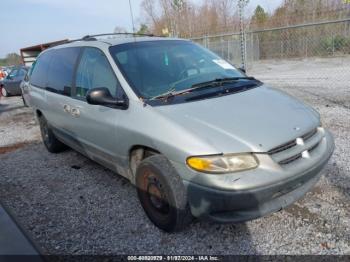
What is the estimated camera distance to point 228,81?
3.33 m

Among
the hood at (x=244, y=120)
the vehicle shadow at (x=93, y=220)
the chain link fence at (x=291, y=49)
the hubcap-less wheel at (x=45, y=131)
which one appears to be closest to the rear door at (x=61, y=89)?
the hubcap-less wheel at (x=45, y=131)

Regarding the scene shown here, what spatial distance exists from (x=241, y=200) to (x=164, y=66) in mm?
1745

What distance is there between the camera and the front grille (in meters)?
2.36

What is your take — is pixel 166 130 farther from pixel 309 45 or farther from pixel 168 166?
pixel 309 45

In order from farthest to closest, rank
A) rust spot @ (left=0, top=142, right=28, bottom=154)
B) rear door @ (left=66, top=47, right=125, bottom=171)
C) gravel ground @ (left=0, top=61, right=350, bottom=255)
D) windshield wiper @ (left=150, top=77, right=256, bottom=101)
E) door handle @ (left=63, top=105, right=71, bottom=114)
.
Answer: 1. rust spot @ (left=0, top=142, right=28, bottom=154)
2. door handle @ (left=63, top=105, right=71, bottom=114)
3. rear door @ (left=66, top=47, right=125, bottom=171)
4. windshield wiper @ (left=150, top=77, right=256, bottom=101)
5. gravel ground @ (left=0, top=61, right=350, bottom=255)

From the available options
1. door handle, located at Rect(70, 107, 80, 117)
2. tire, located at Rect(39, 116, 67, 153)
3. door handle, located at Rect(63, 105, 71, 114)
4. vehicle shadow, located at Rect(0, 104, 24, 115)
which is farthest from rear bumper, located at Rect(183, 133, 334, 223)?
vehicle shadow, located at Rect(0, 104, 24, 115)

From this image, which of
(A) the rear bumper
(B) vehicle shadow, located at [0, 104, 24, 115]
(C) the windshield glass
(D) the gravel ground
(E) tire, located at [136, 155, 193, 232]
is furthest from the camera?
(B) vehicle shadow, located at [0, 104, 24, 115]

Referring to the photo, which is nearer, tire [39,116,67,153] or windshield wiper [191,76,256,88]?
windshield wiper [191,76,256,88]

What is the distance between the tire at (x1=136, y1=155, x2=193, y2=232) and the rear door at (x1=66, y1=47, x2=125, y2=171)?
0.58m

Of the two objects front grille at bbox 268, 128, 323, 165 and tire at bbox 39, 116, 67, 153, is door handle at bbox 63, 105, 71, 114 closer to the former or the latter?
tire at bbox 39, 116, 67, 153

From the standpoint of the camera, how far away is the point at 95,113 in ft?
11.2

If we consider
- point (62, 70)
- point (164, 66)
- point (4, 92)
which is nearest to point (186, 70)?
point (164, 66)

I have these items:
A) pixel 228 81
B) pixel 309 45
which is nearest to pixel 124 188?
pixel 228 81

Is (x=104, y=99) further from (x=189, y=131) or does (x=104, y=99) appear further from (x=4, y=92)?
(x=4, y=92)
